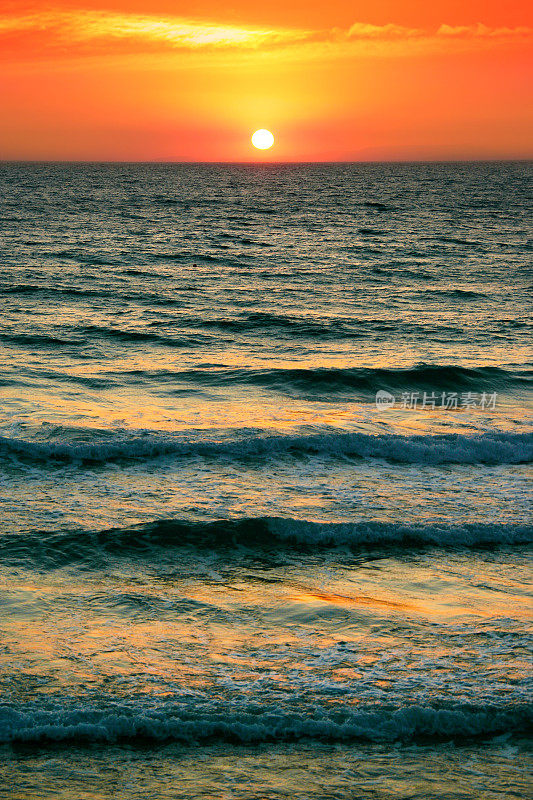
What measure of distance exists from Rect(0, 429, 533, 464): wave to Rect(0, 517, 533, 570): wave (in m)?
2.68

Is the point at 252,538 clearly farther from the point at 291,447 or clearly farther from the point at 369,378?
the point at 369,378

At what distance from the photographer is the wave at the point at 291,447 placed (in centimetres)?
1209

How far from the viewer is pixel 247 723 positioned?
5.79m

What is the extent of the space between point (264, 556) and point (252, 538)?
0.44 metres

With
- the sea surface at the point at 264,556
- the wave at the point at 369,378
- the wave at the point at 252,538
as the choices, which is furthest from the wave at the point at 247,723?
the wave at the point at 369,378

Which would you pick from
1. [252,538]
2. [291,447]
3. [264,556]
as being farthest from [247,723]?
[291,447]

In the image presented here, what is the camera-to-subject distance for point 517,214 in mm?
65500

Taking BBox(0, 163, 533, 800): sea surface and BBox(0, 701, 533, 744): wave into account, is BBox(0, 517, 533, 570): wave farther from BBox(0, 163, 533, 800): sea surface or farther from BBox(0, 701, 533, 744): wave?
BBox(0, 701, 533, 744): wave

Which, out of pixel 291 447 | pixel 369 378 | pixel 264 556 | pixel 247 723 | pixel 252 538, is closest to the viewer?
pixel 247 723

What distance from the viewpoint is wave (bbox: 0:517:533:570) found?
899 cm

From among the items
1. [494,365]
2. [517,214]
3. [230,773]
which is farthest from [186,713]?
[517,214]

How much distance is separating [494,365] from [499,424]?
504cm

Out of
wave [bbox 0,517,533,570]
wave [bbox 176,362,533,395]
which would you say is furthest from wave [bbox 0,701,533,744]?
wave [bbox 176,362,533,395]

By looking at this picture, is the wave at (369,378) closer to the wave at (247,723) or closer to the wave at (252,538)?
the wave at (252,538)
